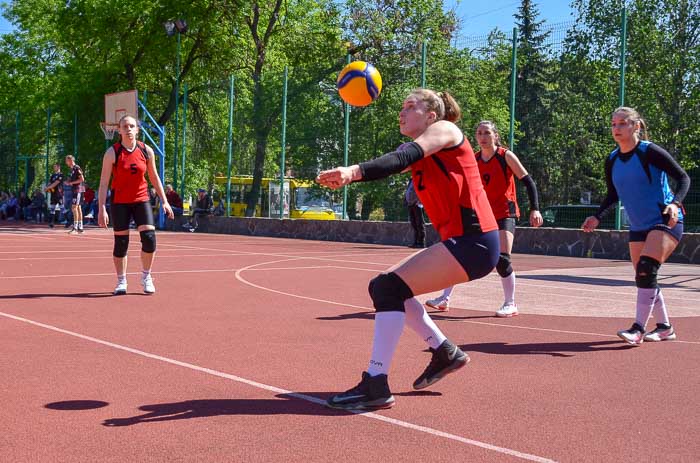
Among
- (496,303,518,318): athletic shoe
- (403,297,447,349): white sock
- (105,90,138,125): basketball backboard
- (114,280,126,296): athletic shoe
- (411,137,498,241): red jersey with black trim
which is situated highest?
(105,90,138,125): basketball backboard

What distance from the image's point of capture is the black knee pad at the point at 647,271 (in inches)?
292

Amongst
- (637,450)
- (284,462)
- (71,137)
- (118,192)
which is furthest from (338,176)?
(71,137)

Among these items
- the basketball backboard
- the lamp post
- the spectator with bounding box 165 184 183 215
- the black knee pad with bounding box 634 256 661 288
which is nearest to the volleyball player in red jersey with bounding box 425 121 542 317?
the black knee pad with bounding box 634 256 661 288

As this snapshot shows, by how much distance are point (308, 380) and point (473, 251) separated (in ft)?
4.87

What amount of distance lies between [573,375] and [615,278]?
873cm

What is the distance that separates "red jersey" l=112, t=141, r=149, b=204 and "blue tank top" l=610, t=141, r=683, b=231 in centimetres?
567

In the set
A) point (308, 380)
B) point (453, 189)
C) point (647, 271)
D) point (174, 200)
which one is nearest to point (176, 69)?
point (174, 200)

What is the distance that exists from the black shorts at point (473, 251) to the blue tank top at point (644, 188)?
286 centimetres

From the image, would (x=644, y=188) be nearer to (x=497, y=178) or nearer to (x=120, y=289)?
(x=497, y=178)

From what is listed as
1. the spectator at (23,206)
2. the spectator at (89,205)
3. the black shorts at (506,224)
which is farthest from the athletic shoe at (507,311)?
the spectator at (23,206)

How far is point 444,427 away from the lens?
4.60 m

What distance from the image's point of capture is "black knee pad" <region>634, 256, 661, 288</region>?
24.4 ft

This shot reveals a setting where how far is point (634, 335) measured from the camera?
744 centimetres

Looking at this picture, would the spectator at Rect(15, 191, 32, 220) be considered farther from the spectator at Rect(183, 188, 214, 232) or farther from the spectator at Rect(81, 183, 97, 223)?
the spectator at Rect(183, 188, 214, 232)
